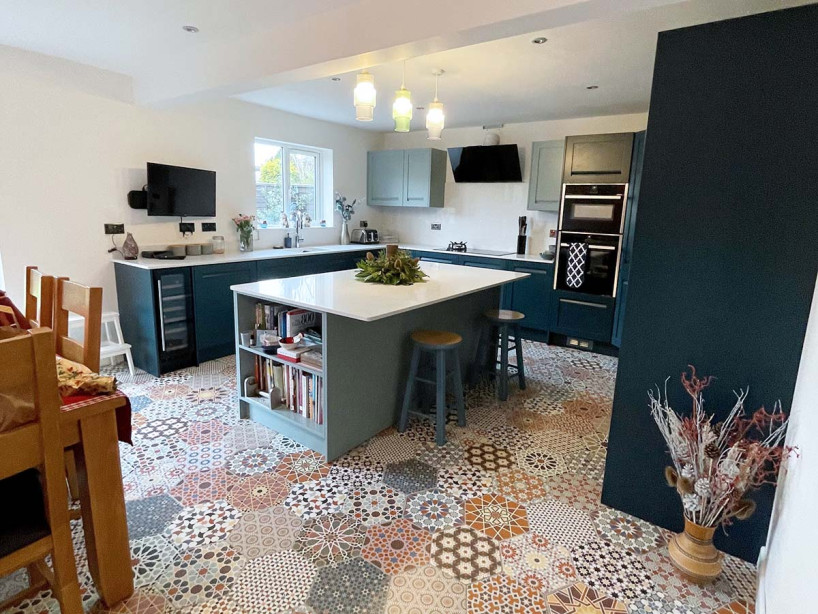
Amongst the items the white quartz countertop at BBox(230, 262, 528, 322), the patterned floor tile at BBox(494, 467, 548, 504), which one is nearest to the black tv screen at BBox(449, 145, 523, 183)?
the white quartz countertop at BBox(230, 262, 528, 322)

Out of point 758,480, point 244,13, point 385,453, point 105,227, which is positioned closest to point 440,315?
point 385,453

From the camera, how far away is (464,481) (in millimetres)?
2275

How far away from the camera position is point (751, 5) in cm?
216

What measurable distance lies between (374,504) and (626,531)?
1.13 m

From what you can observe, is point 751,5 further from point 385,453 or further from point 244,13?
point 385,453

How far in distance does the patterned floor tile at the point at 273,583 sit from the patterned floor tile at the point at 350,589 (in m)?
0.05

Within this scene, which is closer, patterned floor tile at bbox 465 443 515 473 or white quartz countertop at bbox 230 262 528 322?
white quartz countertop at bbox 230 262 528 322

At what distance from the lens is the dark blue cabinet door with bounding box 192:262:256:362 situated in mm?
3723

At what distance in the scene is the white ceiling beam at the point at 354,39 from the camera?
190 centimetres

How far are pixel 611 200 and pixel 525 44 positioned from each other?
6.35 ft

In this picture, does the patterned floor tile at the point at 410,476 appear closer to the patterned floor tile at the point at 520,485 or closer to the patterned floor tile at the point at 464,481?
the patterned floor tile at the point at 464,481

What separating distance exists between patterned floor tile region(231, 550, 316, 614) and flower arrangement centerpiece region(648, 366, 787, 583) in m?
1.44

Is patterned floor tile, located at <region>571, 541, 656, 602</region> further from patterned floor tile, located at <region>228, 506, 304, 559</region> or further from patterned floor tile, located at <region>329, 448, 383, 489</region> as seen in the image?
patterned floor tile, located at <region>228, 506, 304, 559</region>

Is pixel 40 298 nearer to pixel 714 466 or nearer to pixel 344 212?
pixel 714 466
